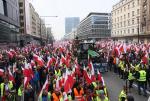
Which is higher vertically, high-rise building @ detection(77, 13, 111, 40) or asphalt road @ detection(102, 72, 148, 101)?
high-rise building @ detection(77, 13, 111, 40)

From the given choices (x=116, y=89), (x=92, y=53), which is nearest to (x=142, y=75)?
(x=116, y=89)

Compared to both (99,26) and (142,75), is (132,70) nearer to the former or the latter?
(142,75)

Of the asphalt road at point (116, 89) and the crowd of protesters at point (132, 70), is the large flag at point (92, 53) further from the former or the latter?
the asphalt road at point (116, 89)

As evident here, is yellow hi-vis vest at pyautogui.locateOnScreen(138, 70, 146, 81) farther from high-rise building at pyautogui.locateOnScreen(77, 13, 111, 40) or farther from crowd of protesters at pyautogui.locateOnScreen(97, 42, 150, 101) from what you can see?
high-rise building at pyautogui.locateOnScreen(77, 13, 111, 40)

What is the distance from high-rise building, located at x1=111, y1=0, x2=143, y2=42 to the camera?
8106 centimetres

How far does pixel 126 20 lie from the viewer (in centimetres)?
9150

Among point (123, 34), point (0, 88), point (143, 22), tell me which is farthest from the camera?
point (123, 34)

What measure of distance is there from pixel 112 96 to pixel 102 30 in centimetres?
14988

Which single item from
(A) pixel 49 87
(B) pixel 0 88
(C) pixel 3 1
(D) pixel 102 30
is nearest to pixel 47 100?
(A) pixel 49 87

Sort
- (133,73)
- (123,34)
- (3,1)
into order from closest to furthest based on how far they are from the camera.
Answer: (133,73) → (3,1) → (123,34)

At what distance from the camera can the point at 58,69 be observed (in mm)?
19297

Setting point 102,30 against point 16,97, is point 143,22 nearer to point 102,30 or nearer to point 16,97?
point 16,97

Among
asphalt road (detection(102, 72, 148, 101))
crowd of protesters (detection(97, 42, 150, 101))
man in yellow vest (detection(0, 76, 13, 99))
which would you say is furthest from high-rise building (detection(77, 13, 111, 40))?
man in yellow vest (detection(0, 76, 13, 99))

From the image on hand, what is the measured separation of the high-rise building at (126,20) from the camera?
3191 inches
